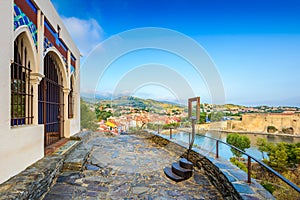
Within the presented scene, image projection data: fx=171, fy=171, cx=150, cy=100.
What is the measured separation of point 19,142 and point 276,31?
15.2 metres

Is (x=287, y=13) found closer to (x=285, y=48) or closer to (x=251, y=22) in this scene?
(x=251, y=22)

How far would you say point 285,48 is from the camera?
13.2 m

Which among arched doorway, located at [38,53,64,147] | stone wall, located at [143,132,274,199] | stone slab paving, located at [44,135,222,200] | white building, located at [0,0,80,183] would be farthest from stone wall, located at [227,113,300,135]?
white building, located at [0,0,80,183]

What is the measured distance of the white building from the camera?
2188mm

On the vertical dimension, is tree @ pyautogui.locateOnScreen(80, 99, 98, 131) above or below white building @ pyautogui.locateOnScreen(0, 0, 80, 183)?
below

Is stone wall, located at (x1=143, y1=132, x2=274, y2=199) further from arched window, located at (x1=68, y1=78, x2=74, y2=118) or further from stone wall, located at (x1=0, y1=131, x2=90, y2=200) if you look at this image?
arched window, located at (x1=68, y1=78, x2=74, y2=118)

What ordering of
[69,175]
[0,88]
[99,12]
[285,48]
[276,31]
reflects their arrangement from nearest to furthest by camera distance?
[0,88], [69,175], [99,12], [276,31], [285,48]

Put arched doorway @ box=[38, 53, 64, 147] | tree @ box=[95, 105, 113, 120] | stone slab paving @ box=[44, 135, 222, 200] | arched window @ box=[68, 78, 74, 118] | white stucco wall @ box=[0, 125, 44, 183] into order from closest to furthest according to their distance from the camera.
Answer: white stucco wall @ box=[0, 125, 44, 183] → stone slab paving @ box=[44, 135, 222, 200] → arched doorway @ box=[38, 53, 64, 147] → arched window @ box=[68, 78, 74, 118] → tree @ box=[95, 105, 113, 120]

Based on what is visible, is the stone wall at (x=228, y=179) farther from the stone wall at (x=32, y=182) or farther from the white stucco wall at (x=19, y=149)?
the white stucco wall at (x=19, y=149)

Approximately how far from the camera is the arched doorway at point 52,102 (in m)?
4.75

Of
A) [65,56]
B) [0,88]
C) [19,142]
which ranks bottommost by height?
[19,142]

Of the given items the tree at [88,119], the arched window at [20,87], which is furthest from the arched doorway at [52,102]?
the tree at [88,119]

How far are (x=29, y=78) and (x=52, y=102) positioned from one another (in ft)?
6.24

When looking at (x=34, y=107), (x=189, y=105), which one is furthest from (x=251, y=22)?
(x=34, y=107)
